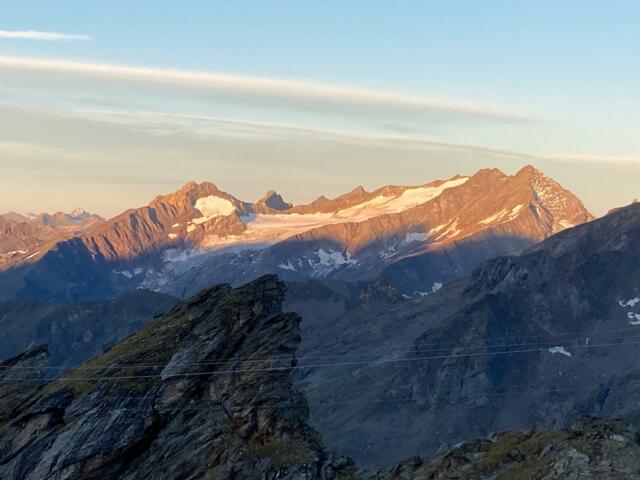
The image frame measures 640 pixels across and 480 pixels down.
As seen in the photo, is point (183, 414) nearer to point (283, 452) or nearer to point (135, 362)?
point (135, 362)

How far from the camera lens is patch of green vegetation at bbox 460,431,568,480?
138 m

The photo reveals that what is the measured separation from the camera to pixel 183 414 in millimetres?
162000

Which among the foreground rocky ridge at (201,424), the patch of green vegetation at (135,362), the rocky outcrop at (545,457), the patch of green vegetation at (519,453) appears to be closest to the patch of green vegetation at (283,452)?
the foreground rocky ridge at (201,424)

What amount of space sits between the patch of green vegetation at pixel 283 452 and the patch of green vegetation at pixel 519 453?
21.9m

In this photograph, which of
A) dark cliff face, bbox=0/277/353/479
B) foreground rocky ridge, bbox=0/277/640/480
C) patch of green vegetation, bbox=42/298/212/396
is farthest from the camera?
patch of green vegetation, bbox=42/298/212/396

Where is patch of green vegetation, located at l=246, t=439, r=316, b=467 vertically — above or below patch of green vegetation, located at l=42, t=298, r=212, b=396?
below

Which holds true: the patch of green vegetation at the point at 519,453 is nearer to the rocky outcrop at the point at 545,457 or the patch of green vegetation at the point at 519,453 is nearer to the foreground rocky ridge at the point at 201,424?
the rocky outcrop at the point at 545,457

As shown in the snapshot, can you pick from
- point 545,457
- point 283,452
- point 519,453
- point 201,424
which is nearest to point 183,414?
point 201,424

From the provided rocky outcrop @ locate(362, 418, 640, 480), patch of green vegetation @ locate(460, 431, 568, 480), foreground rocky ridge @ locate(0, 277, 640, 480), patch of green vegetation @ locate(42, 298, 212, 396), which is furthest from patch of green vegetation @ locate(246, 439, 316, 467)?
patch of green vegetation @ locate(460, 431, 568, 480)

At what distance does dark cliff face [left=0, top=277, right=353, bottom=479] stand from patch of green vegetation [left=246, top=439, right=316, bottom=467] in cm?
14

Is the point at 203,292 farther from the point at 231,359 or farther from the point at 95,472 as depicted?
the point at 95,472

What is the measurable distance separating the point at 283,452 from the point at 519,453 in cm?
3165

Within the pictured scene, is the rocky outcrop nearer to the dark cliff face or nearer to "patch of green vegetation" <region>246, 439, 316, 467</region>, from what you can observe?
the dark cliff face

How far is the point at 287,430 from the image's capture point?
16025 cm
